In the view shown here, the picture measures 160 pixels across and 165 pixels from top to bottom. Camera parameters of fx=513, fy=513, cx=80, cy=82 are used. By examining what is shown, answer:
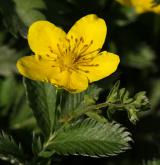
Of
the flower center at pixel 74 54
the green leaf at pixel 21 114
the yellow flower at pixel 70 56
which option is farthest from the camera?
the green leaf at pixel 21 114

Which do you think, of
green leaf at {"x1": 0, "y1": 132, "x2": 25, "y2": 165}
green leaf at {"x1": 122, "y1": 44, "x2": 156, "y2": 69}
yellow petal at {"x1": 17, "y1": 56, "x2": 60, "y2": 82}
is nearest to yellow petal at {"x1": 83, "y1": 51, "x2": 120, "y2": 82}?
yellow petal at {"x1": 17, "y1": 56, "x2": 60, "y2": 82}

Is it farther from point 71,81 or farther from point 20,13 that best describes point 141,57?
point 71,81

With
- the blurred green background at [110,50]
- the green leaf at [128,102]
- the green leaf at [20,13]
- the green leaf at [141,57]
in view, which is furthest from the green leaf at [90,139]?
the green leaf at [141,57]

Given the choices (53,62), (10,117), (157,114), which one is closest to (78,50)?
(53,62)

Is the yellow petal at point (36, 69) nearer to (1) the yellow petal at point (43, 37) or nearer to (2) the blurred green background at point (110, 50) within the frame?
(1) the yellow petal at point (43, 37)

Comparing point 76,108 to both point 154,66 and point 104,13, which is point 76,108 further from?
point 154,66

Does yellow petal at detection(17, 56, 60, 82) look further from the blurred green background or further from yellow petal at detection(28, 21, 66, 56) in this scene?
the blurred green background
